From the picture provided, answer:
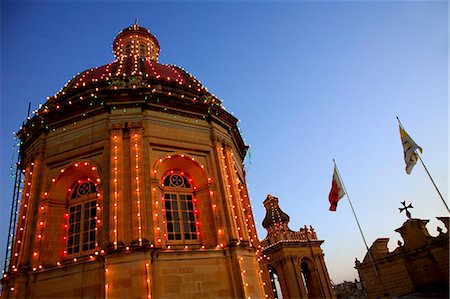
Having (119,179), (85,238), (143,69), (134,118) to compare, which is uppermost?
(143,69)

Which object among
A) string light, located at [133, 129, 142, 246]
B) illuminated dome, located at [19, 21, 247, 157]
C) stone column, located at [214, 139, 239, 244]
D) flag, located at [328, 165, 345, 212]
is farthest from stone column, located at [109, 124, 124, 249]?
flag, located at [328, 165, 345, 212]

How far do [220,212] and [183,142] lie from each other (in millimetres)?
3623

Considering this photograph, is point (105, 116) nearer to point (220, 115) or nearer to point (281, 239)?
point (220, 115)

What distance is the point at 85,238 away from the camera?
12195mm

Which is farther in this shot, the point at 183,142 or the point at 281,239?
the point at 281,239

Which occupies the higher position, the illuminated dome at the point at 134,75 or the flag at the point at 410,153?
the illuminated dome at the point at 134,75

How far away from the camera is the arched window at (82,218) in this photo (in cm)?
1211

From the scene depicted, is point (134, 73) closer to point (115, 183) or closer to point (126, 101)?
point (126, 101)

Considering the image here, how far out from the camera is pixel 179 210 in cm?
1304

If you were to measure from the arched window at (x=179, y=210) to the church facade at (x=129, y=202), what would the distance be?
0.04 m

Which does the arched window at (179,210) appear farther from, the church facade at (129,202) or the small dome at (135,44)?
the small dome at (135,44)

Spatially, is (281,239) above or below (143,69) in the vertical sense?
below

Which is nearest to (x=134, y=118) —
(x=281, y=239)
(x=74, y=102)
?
(x=74, y=102)

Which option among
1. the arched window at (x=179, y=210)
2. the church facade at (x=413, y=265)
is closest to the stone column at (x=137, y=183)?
the arched window at (x=179, y=210)
